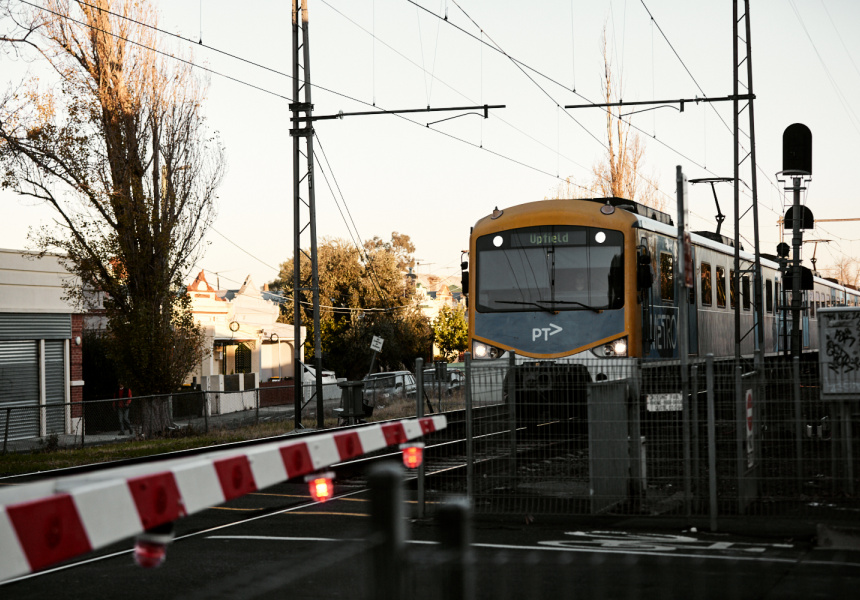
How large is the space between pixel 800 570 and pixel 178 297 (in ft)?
70.8

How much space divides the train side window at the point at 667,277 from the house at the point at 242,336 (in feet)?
96.2

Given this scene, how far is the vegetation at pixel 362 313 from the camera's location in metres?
64.4

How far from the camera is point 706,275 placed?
71.9 feet

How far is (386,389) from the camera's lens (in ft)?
110

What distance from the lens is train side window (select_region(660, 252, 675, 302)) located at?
61.2ft

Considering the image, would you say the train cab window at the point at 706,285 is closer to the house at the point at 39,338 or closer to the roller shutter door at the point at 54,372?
the house at the point at 39,338

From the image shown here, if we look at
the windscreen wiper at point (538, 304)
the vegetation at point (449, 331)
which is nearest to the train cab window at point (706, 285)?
the windscreen wiper at point (538, 304)

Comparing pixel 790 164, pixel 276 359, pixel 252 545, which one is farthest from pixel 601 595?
pixel 276 359

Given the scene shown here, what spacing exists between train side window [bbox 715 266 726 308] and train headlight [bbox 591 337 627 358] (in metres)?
7.13

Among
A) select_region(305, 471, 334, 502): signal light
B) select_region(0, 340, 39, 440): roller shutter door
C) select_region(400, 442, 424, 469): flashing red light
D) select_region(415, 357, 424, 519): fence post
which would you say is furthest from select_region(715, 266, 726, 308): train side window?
select_region(305, 471, 334, 502): signal light

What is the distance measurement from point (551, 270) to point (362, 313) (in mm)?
49660

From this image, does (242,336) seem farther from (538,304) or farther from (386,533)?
(386,533)

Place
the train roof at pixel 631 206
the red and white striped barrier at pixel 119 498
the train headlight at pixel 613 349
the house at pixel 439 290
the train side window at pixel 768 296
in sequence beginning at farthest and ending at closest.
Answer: the house at pixel 439 290, the train side window at pixel 768 296, the train roof at pixel 631 206, the train headlight at pixel 613 349, the red and white striped barrier at pixel 119 498

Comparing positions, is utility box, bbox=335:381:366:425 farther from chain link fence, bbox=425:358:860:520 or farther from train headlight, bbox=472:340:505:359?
chain link fence, bbox=425:358:860:520
